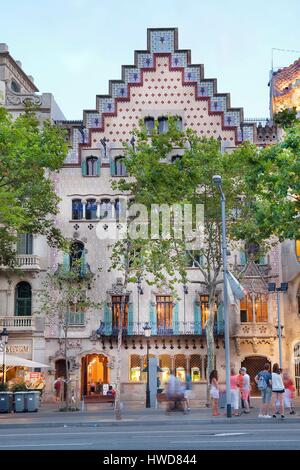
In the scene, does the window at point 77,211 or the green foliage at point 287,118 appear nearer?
the green foliage at point 287,118

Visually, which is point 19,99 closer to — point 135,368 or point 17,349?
point 17,349

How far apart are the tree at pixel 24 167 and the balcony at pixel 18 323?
7992mm

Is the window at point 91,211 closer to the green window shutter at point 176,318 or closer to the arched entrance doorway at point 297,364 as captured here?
the green window shutter at point 176,318

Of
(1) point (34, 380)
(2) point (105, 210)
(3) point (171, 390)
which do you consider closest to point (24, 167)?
(3) point (171, 390)

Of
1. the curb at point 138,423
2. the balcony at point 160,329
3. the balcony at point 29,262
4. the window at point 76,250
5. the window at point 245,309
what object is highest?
the window at point 76,250

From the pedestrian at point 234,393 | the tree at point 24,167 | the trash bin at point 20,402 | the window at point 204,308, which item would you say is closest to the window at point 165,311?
the window at point 204,308

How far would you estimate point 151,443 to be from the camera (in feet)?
47.2

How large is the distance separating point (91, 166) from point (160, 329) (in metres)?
11.7

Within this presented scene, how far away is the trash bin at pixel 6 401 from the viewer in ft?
104

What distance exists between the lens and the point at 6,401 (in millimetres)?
31922

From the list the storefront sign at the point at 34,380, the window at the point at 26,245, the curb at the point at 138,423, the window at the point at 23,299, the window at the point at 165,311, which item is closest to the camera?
the curb at the point at 138,423

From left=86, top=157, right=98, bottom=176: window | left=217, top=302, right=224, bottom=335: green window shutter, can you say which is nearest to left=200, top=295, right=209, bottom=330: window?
left=217, top=302, right=224, bottom=335: green window shutter

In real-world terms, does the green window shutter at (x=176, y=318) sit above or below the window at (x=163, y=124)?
below

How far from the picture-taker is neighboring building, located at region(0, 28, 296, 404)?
143 feet
